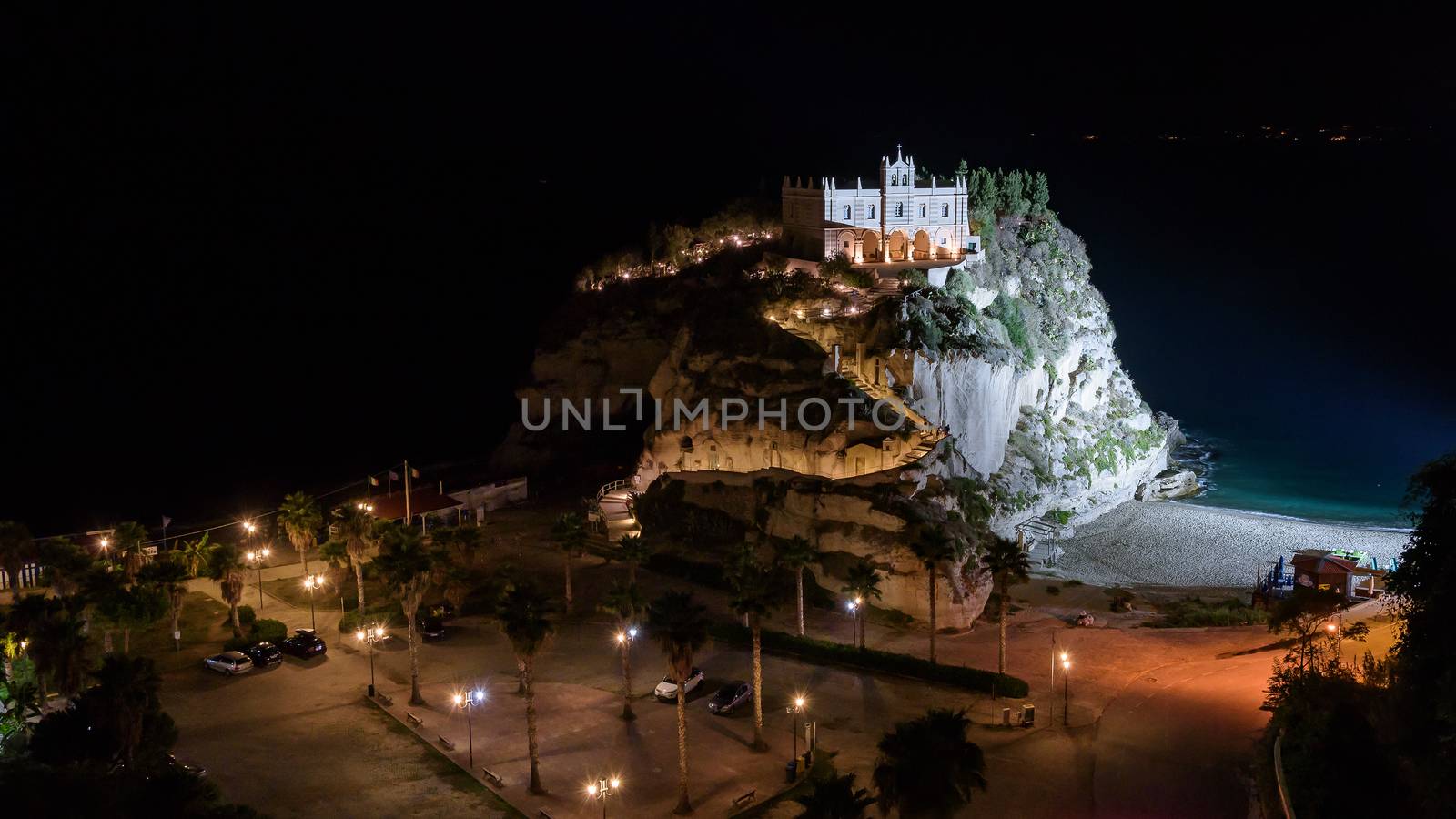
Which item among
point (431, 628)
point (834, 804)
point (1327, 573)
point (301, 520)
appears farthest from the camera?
point (301, 520)

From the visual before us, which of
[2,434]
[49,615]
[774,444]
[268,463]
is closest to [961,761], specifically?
[49,615]

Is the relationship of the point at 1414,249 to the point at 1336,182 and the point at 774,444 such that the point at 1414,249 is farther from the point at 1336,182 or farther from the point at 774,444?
the point at 774,444

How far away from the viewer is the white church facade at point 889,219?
242 ft

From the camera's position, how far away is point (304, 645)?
49688 mm

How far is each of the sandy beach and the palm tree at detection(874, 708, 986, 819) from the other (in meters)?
40.3

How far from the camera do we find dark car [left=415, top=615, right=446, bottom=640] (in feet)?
170

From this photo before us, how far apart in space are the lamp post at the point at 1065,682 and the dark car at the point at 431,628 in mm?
27933

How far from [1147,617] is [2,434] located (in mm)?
137441

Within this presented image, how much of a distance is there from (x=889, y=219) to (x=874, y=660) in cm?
3571

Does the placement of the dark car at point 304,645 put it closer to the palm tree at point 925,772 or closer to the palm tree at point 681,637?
the palm tree at point 681,637

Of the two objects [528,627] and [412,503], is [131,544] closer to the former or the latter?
[412,503]

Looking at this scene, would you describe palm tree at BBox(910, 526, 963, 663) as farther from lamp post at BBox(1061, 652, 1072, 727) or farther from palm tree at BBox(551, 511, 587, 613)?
palm tree at BBox(551, 511, 587, 613)

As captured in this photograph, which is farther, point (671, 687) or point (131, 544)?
point (131, 544)

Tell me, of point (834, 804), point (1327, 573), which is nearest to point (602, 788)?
point (834, 804)
